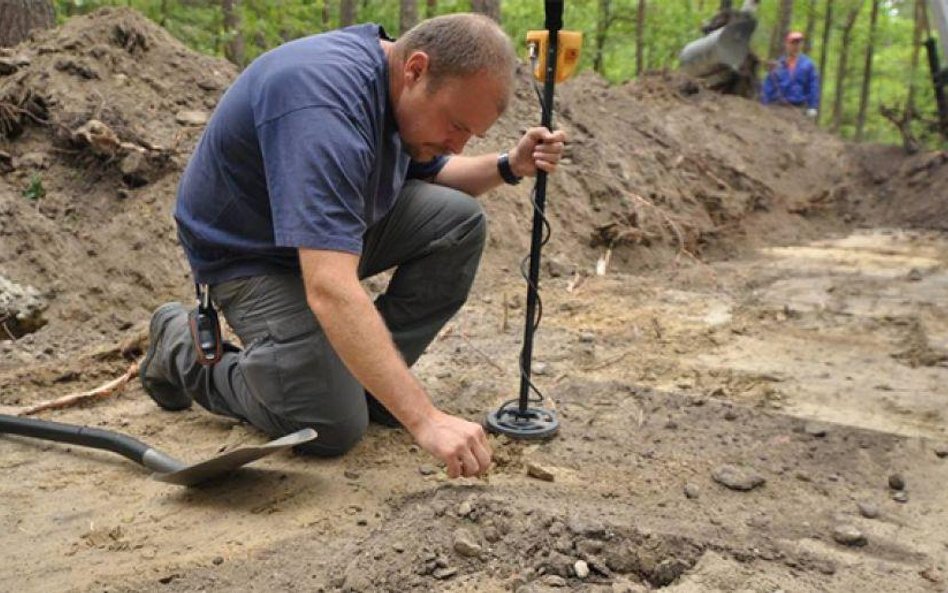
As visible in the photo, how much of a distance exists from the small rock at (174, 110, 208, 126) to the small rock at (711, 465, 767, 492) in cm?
364

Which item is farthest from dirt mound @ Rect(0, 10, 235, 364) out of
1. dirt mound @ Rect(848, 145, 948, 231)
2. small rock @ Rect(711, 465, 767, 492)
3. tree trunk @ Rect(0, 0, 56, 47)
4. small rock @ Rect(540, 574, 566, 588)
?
dirt mound @ Rect(848, 145, 948, 231)

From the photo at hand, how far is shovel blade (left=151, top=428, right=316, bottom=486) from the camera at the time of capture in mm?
2090

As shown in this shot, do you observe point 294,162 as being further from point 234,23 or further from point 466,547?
point 234,23

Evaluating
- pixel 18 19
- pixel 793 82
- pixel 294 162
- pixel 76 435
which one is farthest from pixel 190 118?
pixel 793 82

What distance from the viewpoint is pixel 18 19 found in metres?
5.39

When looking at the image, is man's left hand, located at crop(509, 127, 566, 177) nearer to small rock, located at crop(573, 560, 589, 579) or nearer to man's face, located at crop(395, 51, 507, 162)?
man's face, located at crop(395, 51, 507, 162)

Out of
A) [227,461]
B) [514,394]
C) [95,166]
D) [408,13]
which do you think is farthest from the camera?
[408,13]

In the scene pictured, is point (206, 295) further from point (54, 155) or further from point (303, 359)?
point (54, 155)

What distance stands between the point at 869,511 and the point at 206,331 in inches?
79.5

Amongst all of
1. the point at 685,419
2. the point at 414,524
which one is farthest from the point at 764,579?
the point at 685,419

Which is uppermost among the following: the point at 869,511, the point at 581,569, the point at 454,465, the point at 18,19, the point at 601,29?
the point at 601,29

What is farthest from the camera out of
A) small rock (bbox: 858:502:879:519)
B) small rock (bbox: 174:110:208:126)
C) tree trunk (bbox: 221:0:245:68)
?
tree trunk (bbox: 221:0:245:68)

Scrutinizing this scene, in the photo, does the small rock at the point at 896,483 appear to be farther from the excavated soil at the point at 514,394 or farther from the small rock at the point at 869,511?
the small rock at the point at 869,511

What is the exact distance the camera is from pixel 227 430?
2.72 metres
